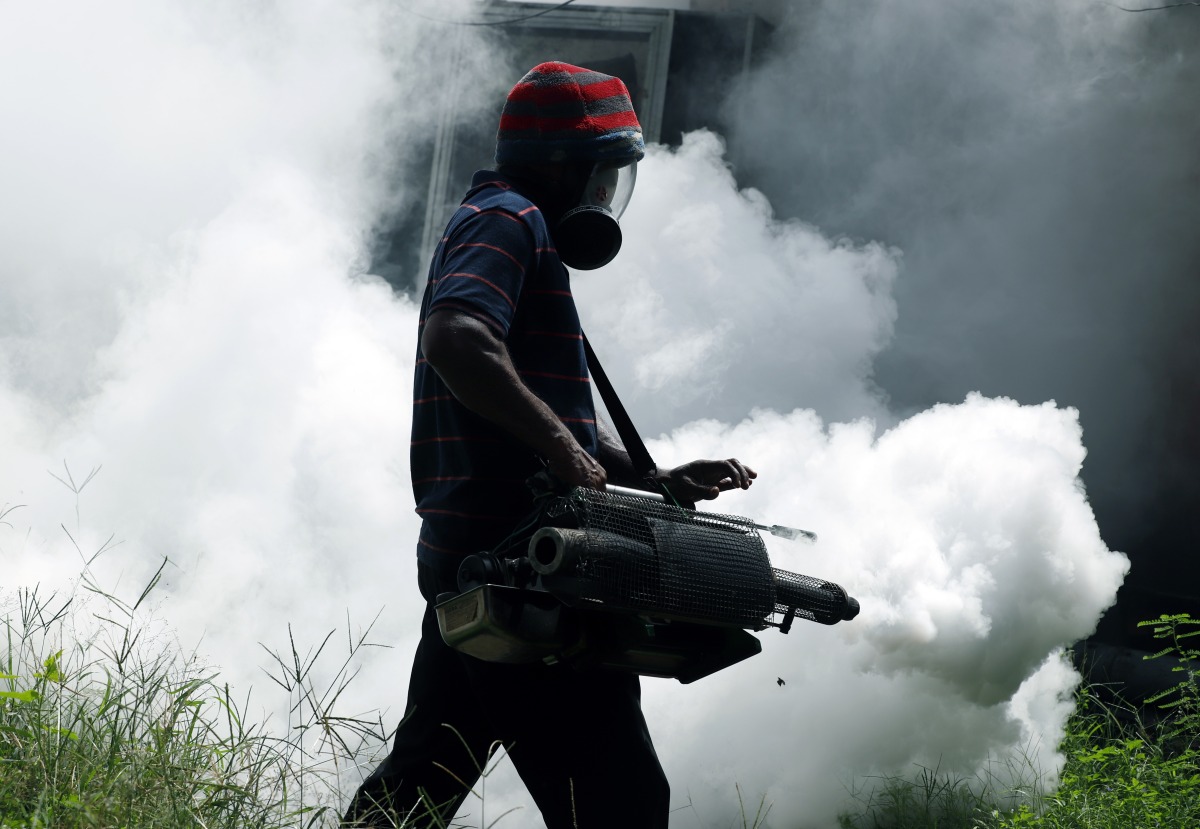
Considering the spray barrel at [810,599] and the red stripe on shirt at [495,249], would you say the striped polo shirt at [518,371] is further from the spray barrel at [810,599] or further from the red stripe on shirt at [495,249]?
the spray barrel at [810,599]

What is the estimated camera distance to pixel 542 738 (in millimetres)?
2131

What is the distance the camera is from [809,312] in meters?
5.85

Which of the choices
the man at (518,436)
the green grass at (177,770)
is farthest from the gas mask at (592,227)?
the green grass at (177,770)

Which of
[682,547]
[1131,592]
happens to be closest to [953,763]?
[1131,592]

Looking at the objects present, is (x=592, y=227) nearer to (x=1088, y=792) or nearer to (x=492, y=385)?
(x=492, y=385)

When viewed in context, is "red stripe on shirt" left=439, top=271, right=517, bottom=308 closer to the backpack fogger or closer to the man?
the man

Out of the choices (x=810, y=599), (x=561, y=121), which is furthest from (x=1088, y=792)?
(x=561, y=121)

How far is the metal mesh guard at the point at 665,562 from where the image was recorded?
6.39ft

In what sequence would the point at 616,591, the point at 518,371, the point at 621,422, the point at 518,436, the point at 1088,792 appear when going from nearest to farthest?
the point at 616,591
the point at 518,436
the point at 518,371
the point at 621,422
the point at 1088,792

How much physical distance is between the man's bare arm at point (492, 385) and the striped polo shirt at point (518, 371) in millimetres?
68

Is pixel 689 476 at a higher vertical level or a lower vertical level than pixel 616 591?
higher

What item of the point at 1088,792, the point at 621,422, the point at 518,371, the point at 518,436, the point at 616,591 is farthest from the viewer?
the point at 1088,792

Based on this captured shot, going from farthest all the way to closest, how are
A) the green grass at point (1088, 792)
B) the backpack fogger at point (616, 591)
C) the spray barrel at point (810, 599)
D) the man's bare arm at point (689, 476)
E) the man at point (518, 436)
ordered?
1. the green grass at point (1088, 792)
2. the man's bare arm at point (689, 476)
3. the spray barrel at point (810, 599)
4. the man at point (518, 436)
5. the backpack fogger at point (616, 591)

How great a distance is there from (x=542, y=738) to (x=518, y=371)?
594mm
